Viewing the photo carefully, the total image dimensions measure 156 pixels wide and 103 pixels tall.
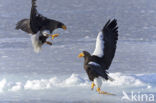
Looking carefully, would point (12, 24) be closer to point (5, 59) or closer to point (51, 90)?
point (5, 59)

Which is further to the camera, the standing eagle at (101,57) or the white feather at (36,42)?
the white feather at (36,42)

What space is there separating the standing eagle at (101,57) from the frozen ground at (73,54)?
32 cm

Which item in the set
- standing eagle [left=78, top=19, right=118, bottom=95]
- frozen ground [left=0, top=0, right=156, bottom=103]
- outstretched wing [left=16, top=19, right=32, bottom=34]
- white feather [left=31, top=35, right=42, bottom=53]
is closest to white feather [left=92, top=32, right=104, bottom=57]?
standing eagle [left=78, top=19, right=118, bottom=95]

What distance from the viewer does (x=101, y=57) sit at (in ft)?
18.4

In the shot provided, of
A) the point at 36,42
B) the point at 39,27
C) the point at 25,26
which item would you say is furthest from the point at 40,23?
the point at 25,26

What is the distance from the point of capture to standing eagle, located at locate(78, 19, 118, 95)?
5.35m

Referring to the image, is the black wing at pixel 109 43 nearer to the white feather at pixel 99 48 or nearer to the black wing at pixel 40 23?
the white feather at pixel 99 48

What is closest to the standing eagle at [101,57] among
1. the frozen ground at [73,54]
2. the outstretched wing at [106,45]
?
the outstretched wing at [106,45]

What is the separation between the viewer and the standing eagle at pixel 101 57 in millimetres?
5348

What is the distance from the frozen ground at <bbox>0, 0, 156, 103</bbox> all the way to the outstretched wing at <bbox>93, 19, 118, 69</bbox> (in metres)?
→ 0.46

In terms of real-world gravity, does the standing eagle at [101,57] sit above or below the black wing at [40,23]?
below

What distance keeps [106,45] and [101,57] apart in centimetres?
20

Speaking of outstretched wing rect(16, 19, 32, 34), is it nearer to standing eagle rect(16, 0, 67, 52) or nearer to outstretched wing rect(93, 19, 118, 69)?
standing eagle rect(16, 0, 67, 52)

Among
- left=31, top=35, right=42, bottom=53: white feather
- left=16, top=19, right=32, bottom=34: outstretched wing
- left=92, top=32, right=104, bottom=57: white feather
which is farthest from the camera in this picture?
left=16, top=19, right=32, bottom=34: outstretched wing
